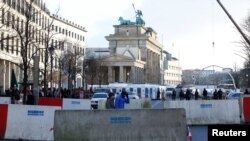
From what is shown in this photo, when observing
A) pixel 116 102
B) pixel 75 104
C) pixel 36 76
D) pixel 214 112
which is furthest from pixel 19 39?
pixel 116 102

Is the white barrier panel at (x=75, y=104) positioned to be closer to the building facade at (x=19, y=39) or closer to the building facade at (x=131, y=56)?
the building facade at (x=19, y=39)

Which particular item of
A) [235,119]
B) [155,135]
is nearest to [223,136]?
[155,135]

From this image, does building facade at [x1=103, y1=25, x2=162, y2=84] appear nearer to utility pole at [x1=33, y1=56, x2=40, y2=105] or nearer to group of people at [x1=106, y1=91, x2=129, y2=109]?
utility pole at [x1=33, y1=56, x2=40, y2=105]

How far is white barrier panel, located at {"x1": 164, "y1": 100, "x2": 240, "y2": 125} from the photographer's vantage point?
30.9m

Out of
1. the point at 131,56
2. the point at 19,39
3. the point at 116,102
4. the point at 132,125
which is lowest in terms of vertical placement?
the point at 132,125

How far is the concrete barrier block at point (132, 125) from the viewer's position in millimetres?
15258

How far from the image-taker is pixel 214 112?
31359 mm

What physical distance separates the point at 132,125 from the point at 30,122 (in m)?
6.55

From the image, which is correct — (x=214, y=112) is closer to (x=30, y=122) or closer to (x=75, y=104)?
(x=75, y=104)

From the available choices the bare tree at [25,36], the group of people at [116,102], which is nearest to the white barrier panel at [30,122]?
the group of people at [116,102]

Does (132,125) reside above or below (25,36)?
below

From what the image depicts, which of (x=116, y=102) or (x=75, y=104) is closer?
(x=116, y=102)

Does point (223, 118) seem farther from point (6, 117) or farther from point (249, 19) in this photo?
point (249, 19)

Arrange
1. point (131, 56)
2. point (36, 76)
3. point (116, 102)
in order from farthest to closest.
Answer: point (131, 56), point (36, 76), point (116, 102)
